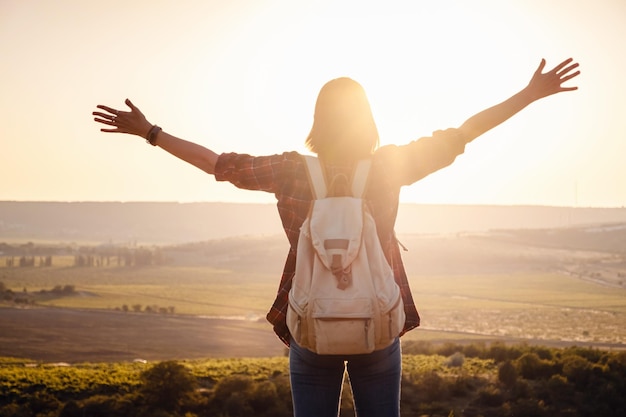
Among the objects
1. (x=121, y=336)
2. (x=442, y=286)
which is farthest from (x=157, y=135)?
(x=442, y=286)

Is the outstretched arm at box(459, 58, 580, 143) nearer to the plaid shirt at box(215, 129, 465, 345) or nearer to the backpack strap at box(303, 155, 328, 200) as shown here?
the plaid shirt at box(215, 129, 465, 345)

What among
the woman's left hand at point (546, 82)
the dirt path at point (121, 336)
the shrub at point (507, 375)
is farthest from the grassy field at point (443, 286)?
the woman's left hand at point (546, 82)

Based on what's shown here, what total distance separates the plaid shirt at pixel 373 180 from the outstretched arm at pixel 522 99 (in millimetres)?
114

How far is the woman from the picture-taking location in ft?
10.6

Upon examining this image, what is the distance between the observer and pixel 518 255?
156m

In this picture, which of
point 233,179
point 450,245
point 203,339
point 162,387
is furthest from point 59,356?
point 450,245

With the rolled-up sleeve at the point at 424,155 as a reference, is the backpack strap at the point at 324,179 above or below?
below

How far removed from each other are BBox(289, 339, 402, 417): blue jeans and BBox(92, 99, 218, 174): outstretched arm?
0.89 m

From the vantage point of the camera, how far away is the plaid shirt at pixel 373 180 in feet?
10.7

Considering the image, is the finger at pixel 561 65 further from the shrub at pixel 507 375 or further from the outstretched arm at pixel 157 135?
the shrub at pixel 507 375

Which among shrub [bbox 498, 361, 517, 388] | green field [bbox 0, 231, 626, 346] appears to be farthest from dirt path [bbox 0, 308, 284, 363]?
shrub [bbox 498, 361, 517, 388]

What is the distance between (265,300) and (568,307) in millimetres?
44801

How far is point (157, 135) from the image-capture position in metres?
3.70

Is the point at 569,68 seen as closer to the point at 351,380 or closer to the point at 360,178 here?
the point at 360,178
